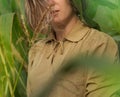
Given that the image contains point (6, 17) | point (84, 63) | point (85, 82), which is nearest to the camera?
point (84, 63)

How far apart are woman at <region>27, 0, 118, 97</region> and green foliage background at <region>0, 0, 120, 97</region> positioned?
0.12ft

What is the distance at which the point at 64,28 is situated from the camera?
32.4 inches

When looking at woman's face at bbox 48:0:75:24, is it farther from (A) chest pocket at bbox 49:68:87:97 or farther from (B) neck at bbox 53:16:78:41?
(A) chest pocket at bbox 49:68:87:97

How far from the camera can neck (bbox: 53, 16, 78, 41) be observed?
2.65 feet

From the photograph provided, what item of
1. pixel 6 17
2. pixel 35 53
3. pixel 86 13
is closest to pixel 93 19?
pixel 86 13

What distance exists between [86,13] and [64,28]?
0.22ft

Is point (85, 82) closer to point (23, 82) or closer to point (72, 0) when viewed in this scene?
point (72, 0)

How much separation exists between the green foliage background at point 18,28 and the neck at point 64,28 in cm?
3

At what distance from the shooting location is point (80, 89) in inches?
29.4

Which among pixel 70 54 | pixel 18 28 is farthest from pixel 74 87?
pixel 18 28

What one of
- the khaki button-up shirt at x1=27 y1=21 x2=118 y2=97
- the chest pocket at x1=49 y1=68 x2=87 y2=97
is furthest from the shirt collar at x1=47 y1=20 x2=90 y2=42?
the chest pocket at x1=49 y1=68 x2=87 y2=97

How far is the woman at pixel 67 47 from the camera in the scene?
2.36ft

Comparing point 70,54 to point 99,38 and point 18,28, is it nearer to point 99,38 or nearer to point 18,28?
point 99,38

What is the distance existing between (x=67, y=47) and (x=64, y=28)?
0.06 m
